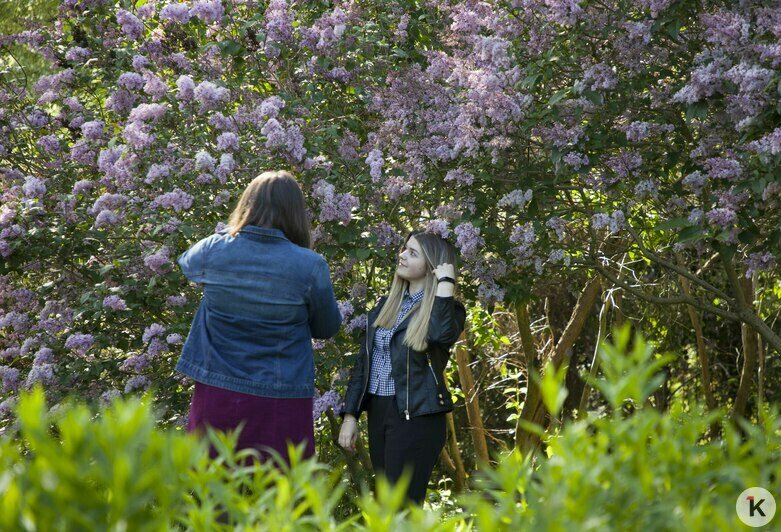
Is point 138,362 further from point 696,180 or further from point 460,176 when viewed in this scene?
point 696,180

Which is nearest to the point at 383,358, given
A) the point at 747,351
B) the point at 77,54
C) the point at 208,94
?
the point at 208,94

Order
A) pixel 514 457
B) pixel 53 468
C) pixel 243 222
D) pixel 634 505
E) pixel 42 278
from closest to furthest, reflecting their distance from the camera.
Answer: pixel 53 468 → pixel 634 505 → pixel 514 457 → pixel 243 222 → pixel 42 278

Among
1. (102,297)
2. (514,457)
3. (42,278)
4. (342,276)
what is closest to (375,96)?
(342,276)

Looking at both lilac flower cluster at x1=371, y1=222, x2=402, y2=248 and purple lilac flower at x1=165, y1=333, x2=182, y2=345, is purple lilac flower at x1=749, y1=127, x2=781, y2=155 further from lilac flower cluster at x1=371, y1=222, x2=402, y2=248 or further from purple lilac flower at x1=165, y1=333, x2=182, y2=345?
purple lilac flower at x1=165, y1=333, x2=182, y2=345

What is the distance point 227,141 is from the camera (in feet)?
12.7

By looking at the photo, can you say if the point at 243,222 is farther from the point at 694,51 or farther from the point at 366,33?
the point at 694,51

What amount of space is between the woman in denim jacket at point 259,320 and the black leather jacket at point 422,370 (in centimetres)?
60

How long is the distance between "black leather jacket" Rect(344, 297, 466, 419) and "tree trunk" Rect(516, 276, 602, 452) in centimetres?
253

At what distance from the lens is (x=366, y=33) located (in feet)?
14.3

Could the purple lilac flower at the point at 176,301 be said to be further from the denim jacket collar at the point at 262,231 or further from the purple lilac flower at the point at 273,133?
the denim jacket collar at the point at 262,231

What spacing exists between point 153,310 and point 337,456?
163 cm

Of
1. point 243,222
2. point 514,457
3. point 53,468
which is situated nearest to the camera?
point 53,468

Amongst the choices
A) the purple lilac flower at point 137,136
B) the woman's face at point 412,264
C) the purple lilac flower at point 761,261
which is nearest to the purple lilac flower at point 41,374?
the purple lilac flower at point 137,136

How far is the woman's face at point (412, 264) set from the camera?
12.7ft
